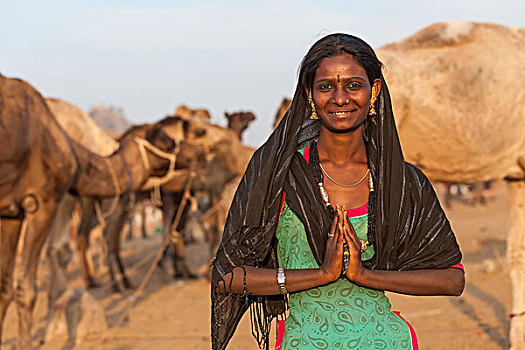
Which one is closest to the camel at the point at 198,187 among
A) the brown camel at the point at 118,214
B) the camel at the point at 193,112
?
the brown camel at the point at 118,214

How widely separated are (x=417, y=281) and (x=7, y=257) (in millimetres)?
4518

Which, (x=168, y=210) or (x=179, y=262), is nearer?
(x=179, y=262)

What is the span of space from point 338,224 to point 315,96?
1.46 ft

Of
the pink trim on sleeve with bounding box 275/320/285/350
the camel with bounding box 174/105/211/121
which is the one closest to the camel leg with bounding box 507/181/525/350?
the pink trim on sleeve with bounding box 275/320/285/350

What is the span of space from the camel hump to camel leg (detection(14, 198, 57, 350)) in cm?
362

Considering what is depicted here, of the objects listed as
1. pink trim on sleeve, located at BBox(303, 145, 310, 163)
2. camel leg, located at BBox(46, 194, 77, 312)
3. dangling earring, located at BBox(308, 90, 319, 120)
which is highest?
dangling earring, located at BBox(308, 90, 319, 120)

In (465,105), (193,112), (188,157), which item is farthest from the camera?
(193,112)

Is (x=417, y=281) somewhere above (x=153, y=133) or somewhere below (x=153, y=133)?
below

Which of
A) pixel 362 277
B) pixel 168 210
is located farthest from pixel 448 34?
pixel 168 210

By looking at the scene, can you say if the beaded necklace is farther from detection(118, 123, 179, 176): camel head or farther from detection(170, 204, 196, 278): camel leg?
detection(170, 204, 196, 278): camel leg

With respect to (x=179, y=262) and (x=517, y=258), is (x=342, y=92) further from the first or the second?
(x=179, y=262)

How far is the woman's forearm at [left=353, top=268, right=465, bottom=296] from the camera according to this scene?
196cm

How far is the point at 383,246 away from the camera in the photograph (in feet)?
6.66

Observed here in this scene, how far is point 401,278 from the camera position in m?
1.98
